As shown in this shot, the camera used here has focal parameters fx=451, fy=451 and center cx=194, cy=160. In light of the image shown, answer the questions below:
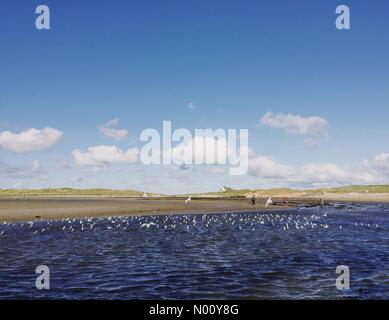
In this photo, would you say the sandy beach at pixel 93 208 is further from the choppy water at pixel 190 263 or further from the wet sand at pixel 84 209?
the choppy water at pixel 190 263

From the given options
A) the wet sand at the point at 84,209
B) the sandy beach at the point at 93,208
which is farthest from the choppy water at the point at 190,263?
the sandy beach at the point at 93,208

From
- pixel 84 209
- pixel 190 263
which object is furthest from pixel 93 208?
pixel 190 263

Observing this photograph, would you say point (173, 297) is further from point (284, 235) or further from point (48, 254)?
point (284, 235)

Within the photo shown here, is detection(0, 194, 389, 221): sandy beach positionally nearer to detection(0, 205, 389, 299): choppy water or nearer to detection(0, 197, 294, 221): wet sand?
detection(0, 197, 294, 221): wet sand

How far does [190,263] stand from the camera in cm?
2267

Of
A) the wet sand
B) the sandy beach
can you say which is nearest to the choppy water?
the wet sand

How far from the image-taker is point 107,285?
1777cm

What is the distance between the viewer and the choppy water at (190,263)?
1711 centimetres

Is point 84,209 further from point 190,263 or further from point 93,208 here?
point 190,263

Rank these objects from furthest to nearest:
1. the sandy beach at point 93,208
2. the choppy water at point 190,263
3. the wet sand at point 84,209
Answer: the sandy beach at point 93,208, the wet sand at point 84,209, the choppy water at point 190,263

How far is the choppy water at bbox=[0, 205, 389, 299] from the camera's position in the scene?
17109mm
